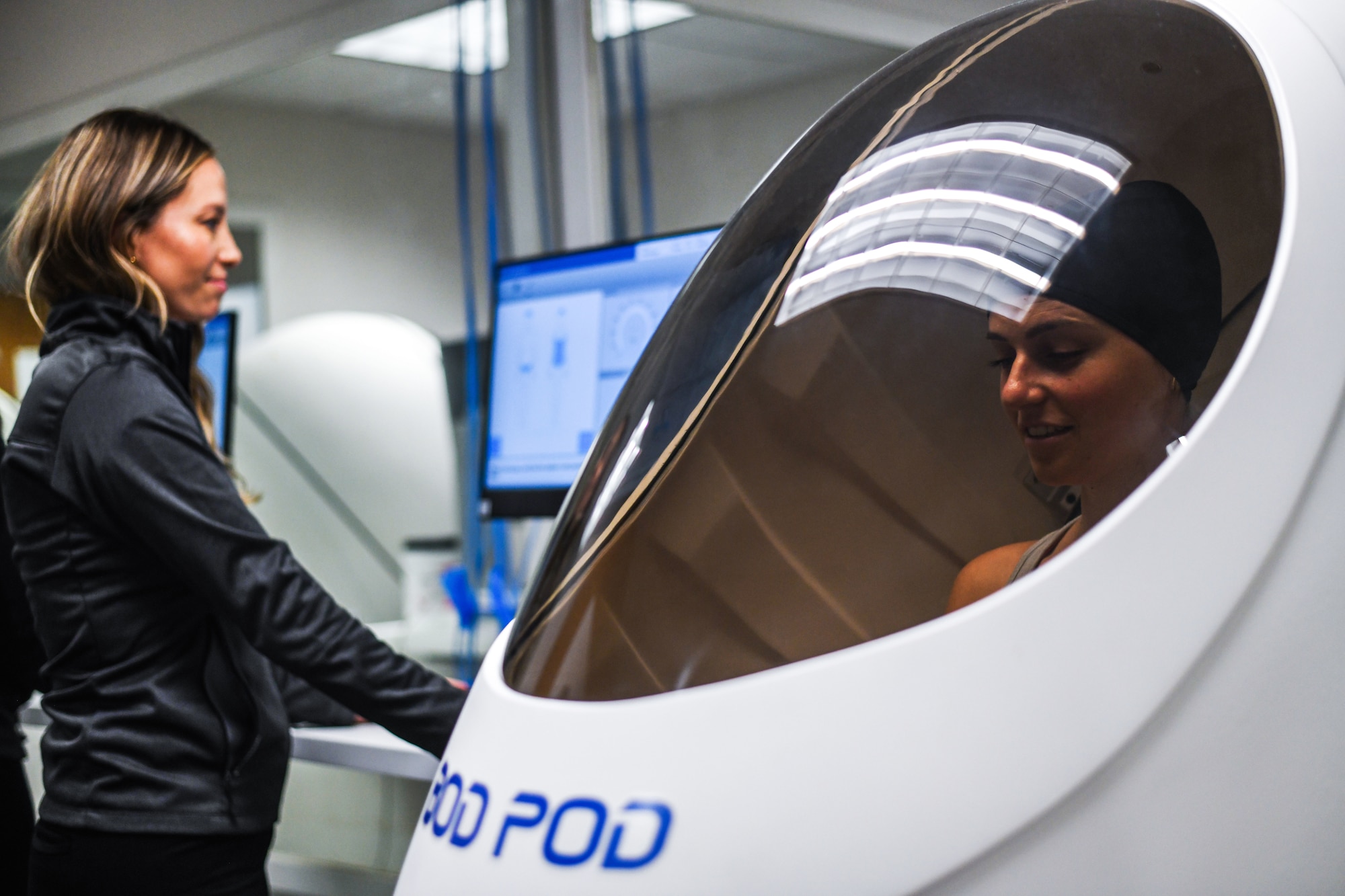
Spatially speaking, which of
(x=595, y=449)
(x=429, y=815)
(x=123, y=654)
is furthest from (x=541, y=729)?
(x=123, y=654)

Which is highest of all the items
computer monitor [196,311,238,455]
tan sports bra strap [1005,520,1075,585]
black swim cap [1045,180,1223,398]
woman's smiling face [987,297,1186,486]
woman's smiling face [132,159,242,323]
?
black swim cap [1045,180,1223,398]

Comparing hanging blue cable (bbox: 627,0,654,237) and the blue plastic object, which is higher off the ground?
hanging blue cable (bbox: 627,0,654,237)

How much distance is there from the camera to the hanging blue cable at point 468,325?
245 centimetres

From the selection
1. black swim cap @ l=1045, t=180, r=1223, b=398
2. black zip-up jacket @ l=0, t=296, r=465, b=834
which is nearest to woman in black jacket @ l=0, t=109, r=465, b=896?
black zip-up jacket @ l=0, t=296, r=465, b=834

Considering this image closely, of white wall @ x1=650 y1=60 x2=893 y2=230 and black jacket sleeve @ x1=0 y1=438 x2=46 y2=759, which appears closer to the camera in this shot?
black jacket sleeve @ x1=0 y1=438 x2=46 y2=759

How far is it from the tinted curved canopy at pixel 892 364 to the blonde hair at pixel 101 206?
3.00ft

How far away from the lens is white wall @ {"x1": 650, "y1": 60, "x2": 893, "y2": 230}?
2.27 meters

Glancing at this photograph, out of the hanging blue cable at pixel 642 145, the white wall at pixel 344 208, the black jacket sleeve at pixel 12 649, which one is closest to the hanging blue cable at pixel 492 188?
the white wall at pixel 344 208

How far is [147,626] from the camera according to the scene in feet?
4.50

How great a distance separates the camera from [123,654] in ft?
4.50

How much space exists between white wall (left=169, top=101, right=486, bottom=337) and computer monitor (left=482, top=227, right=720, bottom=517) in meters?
0.58

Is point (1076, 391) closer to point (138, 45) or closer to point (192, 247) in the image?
A: point (192, 247)

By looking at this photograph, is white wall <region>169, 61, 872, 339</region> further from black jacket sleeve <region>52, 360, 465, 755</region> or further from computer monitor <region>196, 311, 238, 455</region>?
black jacket sleeve <region>52, 360, 465, 755</region>

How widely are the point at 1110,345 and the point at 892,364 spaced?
114mm
